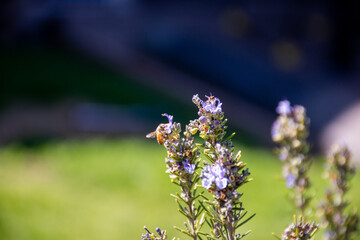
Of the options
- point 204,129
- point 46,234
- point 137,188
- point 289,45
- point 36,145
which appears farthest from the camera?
point 289,45

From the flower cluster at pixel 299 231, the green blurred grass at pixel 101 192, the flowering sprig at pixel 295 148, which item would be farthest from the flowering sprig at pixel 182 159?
the green blurred grass at pixel 101 192

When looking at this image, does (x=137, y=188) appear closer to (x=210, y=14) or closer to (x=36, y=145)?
(x=36, y=145)

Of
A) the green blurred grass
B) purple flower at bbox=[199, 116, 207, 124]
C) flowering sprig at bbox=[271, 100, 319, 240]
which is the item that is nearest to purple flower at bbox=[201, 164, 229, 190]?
purple flower at bbox=[199, 116, 207, 124]

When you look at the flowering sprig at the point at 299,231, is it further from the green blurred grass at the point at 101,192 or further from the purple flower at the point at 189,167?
the green blurred grass at the point at 101,192

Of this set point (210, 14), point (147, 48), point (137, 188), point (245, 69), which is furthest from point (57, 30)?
point (137, 188)

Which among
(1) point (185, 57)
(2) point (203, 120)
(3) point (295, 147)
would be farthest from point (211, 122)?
(1) point (185, 57)

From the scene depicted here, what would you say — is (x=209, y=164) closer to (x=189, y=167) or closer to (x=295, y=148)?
(x=189, y=167)
